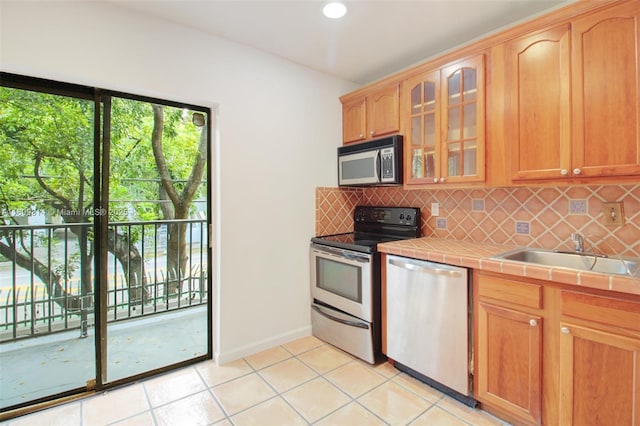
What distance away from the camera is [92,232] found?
6.50 ft

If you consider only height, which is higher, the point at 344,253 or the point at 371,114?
the point at 371,114

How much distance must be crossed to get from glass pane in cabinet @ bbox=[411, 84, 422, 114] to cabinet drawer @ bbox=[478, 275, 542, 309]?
1336 millimetres

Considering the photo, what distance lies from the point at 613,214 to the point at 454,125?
1058 millimetres

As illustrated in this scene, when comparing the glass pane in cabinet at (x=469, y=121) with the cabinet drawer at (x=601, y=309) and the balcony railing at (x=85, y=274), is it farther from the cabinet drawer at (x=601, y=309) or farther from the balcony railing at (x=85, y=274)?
the balcony railing at (x=85, y=274)

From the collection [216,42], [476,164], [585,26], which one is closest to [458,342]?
[476,164]

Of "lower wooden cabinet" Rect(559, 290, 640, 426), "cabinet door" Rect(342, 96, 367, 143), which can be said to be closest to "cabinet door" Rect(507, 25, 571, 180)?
"lower wooden cabinet" Rect(559, 290, 640, 426)

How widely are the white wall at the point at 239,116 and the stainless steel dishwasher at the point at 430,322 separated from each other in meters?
0.96

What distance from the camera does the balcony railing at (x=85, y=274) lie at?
5.96 feet

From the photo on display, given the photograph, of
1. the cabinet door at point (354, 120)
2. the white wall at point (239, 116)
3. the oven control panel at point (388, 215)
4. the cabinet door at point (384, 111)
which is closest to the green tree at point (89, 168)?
the white wall at point (239, 116)

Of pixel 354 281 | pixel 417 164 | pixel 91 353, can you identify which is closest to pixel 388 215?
pixel 417 164

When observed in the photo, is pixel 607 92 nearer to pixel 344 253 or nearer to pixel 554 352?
pixel 554 352

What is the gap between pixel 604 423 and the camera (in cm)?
134

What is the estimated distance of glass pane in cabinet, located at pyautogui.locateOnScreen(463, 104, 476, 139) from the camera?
6.65ft

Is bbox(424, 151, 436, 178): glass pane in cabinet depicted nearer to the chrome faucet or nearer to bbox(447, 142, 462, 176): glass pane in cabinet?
bbox(447, 142, 462, 176): glass pane in cabinet
